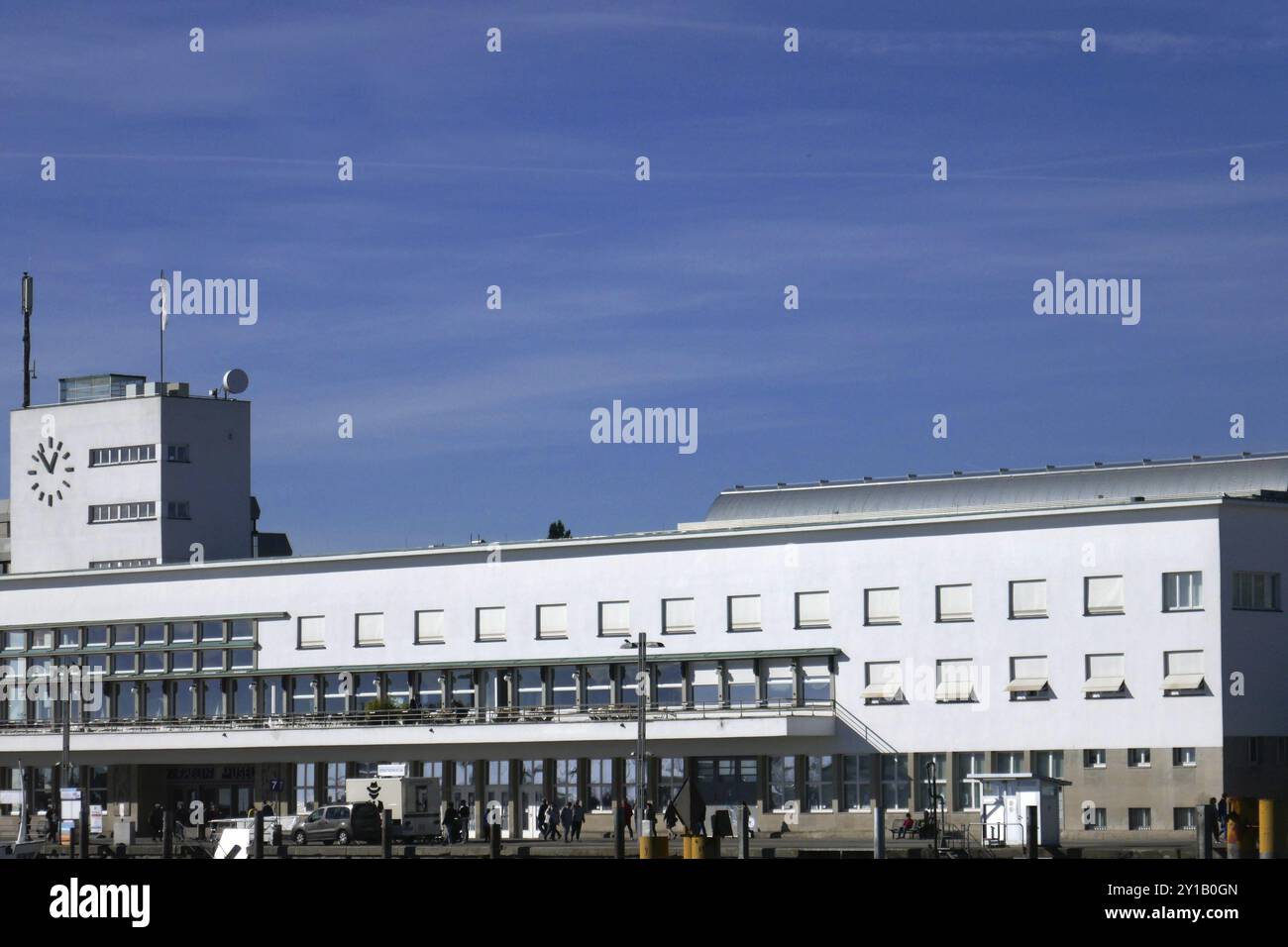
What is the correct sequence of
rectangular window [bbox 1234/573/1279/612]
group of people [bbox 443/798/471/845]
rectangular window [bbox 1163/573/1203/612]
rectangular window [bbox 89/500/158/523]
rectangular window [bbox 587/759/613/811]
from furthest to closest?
rectangular window [bbox 89/500/158/523], rectangular window [bbox 587/759/613/811], group of people [bbox 443/798/471/845], rectangular window [bbox 1234/573/1279/612], rectangular window [bbox 1163/573/1203/612]

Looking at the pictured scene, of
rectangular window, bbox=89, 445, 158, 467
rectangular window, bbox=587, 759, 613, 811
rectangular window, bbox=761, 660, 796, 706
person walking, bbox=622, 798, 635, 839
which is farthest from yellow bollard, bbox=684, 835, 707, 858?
rectangular window, bbox=89, 445, 158, 467

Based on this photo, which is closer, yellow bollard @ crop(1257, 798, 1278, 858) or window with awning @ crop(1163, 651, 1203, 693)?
yellow bollard @ crop(1257, 798, 1278, 858)

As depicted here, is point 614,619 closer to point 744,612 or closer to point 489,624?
point 744,612

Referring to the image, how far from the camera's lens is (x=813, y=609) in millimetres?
78875

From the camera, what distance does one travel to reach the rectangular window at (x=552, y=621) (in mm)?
83688

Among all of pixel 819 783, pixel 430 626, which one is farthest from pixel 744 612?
pixel 430 626

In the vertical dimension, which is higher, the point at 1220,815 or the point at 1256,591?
the point at 1256,591

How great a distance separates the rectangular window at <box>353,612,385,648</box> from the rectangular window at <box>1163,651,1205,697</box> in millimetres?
31796

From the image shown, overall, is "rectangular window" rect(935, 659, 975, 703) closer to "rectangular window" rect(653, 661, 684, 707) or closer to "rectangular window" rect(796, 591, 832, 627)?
"rectangular window" rect(796, 591, 832, 627)

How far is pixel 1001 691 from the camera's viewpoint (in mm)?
74250

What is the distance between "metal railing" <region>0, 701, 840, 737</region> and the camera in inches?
3100

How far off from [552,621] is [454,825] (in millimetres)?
9535
